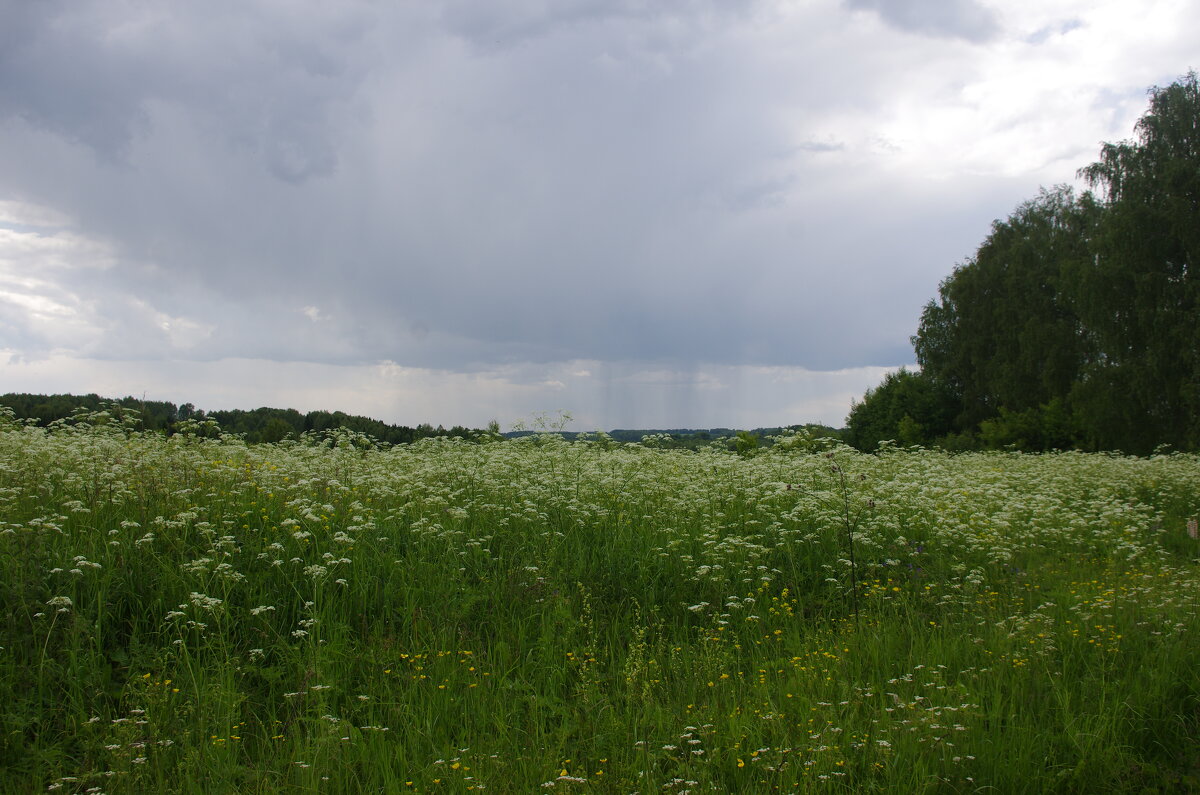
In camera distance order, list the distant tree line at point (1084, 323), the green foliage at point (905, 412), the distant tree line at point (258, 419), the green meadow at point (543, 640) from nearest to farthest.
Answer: the green meadow at point (543, 640) < the distant tree line at point (258, 419) < the distant tree line at point (1084, 323) < the green foliage at point (905, 412)

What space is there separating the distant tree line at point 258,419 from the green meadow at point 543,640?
418cm

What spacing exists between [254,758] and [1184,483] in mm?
17424

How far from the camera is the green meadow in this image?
11.7ft

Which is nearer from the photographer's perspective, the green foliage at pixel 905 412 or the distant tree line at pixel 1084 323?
the distant tree line at pixel 1084 323

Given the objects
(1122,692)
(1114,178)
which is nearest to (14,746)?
(1122,692)

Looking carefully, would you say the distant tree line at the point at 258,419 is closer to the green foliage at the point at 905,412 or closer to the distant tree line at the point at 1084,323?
the distant tree line at the point at 1084,323

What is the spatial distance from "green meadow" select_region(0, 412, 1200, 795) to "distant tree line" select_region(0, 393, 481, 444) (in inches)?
165

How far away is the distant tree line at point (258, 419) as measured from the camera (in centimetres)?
1298

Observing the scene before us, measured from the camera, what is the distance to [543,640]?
16.8 feet

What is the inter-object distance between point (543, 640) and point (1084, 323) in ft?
109

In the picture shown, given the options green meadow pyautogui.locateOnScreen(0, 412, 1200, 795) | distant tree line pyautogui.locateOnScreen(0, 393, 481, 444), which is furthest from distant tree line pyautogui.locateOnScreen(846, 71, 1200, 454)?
distant tree line pyautogui.locateOnScreen(0, 393, 481, 444)

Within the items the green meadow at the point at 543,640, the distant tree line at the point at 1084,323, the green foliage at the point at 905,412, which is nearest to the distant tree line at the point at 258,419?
the green meadow at the point at 543,640

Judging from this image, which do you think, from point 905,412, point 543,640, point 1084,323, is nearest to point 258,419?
point 543,640

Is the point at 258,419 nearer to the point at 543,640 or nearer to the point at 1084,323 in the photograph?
the point at 543,640
